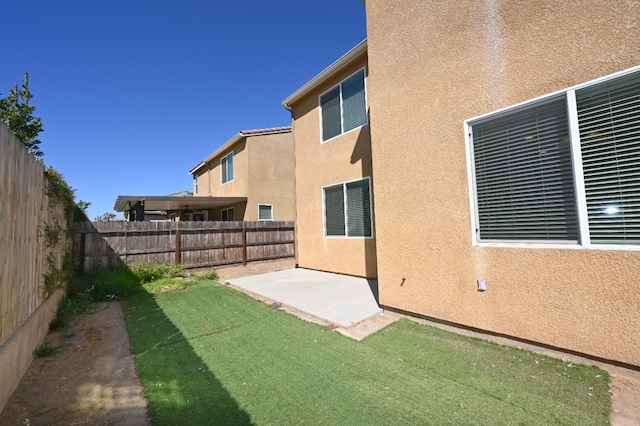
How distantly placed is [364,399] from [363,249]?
5.16 metres

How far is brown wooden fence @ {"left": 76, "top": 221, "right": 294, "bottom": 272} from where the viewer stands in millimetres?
8844

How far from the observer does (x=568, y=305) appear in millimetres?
3166

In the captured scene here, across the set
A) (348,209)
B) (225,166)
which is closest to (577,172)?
(348,209)

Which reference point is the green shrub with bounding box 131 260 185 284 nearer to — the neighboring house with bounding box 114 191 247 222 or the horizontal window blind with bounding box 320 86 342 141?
the neighboring house with bounding box 114 191 247 222

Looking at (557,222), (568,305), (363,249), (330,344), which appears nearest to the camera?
(568,305)

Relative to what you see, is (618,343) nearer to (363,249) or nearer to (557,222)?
(557,222)

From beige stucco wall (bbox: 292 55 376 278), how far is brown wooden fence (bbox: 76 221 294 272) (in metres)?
3.06

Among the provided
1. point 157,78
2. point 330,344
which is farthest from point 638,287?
point 157,78

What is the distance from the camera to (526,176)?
365 cm

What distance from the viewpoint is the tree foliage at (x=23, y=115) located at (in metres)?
12.7

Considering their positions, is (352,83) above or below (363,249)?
above

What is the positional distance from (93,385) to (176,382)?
0.96 metres

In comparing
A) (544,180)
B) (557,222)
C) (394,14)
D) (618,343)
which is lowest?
(618,343)

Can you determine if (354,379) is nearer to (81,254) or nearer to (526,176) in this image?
(526,176)
